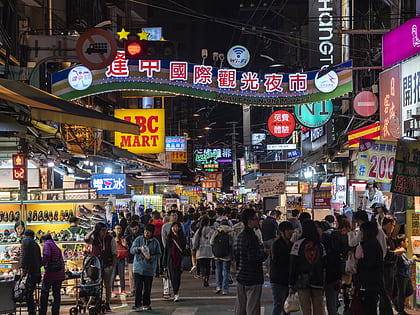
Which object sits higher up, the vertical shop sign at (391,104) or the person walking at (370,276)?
the vertical shop sign at (391,104)

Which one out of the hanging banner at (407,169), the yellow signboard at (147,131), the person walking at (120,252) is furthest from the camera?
the yellow signboard at (147,131)

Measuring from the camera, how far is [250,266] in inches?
424

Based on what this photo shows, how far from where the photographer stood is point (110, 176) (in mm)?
24578

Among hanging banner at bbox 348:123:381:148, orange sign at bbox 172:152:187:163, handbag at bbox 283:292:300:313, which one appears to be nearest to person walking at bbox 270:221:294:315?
handbag at bbox 283:292:300:313

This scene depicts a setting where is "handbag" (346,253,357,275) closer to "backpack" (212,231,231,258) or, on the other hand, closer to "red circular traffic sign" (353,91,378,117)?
"backpack" (212,231,231,258)

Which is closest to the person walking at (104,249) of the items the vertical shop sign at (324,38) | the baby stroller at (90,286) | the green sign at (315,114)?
the baby stroller at (90,286)

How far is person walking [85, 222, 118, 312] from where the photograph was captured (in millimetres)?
14383

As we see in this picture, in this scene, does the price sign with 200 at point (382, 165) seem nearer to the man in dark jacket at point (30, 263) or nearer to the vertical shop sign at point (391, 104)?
the vertical shop sign at point (391, 104)

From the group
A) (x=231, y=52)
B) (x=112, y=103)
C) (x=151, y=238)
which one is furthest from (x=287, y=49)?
(x=151, y=238)

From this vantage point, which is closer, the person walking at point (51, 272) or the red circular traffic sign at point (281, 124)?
the person walking at point (51, 272)

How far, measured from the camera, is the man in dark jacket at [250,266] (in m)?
10.7

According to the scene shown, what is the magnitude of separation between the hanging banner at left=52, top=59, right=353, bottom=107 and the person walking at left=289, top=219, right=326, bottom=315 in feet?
28.8

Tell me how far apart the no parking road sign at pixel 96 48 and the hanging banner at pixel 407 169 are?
729cm

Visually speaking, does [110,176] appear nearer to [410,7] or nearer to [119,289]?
[119,289]
